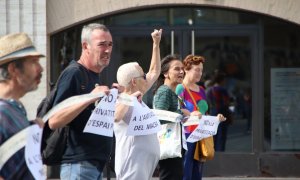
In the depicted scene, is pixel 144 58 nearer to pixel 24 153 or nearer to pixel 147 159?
pixel 147 159

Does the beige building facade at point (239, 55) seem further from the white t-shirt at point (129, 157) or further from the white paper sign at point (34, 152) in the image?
the white paper sign at point (34, 152)

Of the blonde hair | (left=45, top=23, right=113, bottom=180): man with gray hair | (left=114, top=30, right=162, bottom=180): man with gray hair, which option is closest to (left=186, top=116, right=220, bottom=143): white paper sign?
(left=114, top=30, right=162, bottom=180): man with gray hair

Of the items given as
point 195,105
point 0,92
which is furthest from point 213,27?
A: point 0,92

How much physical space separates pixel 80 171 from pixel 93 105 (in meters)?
0.51

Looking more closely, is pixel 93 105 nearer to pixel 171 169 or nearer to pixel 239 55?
pixel 171 169

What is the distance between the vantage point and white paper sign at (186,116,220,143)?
8688mm

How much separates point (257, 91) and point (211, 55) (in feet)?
2.98

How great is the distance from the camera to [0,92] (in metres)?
4.09

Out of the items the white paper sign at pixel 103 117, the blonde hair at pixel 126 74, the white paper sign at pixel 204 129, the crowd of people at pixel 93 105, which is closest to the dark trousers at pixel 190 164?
the crowd of people at pixel 93 105

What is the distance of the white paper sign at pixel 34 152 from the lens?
161 inches

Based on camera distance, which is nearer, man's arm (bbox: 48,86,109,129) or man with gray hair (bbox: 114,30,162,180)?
man's arm (bbox: 48,86,109,129)

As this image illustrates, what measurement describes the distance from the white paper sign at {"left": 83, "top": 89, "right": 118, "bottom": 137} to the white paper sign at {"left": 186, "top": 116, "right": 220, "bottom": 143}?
320cm

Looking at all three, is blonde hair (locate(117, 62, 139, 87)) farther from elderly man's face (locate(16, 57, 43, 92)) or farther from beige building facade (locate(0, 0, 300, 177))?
beige building facade (locate(0, 0, 300, 177))

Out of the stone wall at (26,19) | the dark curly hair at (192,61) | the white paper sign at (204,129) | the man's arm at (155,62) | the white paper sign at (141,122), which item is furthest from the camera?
the stone wall at (26,19)
